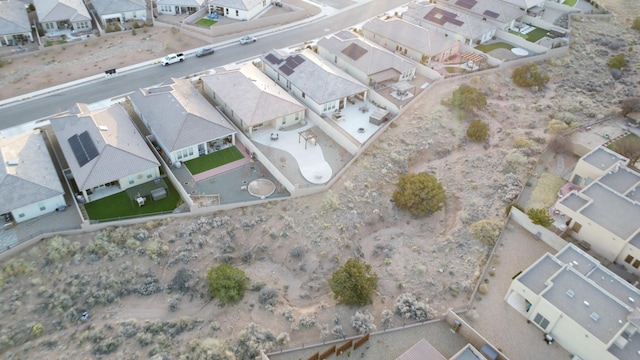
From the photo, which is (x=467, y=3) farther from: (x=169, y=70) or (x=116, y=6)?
(x=116, y=6)

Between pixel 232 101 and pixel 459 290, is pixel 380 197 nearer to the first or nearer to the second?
pixel 459 290

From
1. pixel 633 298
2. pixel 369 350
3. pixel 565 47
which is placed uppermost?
pixel 565 47

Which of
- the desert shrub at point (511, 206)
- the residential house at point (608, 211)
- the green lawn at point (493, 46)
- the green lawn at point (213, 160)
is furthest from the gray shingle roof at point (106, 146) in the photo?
the green lawn at point (493, 46)

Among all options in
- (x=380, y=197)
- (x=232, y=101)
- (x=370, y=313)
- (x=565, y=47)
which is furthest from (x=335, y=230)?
(x=565, y=47)

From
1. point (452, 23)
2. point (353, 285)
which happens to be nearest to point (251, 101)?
point (353, 285)

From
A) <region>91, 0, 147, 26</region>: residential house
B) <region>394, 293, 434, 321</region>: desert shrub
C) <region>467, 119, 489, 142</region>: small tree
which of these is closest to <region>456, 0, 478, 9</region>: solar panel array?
<region>467, 119, 489, 142</region>: small tree

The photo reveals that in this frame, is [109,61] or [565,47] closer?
[109,61]

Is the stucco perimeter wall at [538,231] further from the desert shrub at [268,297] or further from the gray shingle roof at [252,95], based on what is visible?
the gray shingle roof at [252,95]
